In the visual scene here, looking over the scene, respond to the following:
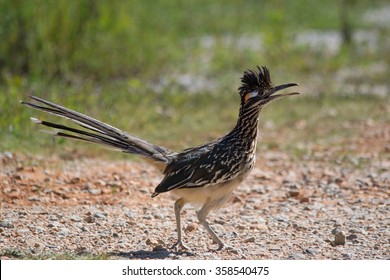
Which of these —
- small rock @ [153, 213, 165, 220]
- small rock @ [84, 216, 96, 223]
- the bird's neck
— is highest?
the bird's neck

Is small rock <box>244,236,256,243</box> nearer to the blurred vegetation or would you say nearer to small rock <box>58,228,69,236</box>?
small rock <box>58,228,69,236</box>

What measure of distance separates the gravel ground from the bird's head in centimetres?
118

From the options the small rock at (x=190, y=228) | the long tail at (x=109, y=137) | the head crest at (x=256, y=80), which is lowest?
the small rock at (x=190, y=228)

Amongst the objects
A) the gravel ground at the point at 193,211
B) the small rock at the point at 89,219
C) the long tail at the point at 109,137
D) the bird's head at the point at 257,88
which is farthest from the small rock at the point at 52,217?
the bird's head at the point at 257,88

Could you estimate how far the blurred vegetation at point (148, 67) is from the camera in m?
12.1

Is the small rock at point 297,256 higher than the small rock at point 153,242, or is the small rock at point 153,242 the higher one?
the small rock at point 297,256

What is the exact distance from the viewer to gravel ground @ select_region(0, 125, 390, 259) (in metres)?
7.14

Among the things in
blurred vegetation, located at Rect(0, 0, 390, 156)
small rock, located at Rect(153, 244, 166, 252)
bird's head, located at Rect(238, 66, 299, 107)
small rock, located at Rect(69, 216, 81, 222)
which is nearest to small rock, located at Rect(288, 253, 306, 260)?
small rock, located at Rect(153, 244, 166, 252)

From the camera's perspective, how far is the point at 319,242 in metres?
7.43

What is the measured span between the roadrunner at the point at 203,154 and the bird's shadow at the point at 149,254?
0.13 m

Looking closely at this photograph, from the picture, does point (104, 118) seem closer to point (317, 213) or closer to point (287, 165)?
point (287, 165)

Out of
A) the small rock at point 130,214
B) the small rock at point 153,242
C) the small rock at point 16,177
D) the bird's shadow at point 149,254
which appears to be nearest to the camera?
the bird's shadow at point 149,254

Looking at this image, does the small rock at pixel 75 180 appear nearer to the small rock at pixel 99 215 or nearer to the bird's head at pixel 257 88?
the small rock at pixel 99 215

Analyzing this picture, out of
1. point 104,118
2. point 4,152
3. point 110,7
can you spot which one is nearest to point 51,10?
point 110,7
